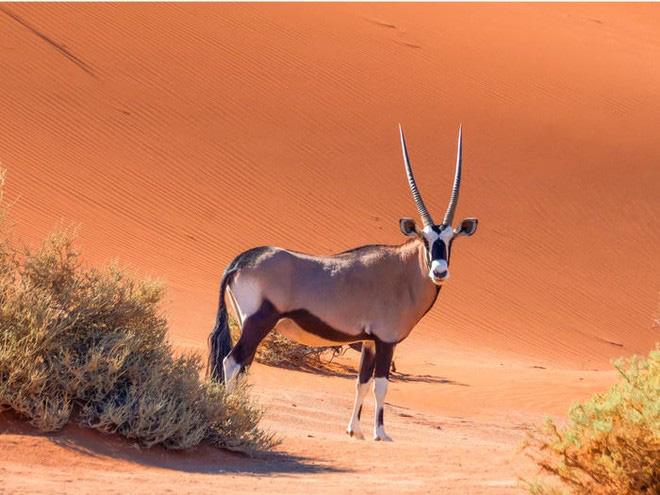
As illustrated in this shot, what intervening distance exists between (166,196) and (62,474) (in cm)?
1885

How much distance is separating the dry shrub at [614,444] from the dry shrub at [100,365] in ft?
9.29

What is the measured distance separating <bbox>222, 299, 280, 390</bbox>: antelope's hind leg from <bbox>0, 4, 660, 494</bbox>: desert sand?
866mm

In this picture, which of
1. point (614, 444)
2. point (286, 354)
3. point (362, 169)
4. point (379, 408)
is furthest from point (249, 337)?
point (362, 169)

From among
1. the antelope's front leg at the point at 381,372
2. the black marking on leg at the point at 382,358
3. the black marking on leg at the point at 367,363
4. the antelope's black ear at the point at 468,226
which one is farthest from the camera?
the antelope's black ear at the point at 468,226

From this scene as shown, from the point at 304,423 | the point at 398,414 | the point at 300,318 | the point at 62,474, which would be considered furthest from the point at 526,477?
the point at 398,414

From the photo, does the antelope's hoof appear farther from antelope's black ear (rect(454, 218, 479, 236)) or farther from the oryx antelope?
antelope's black ear (rect(454, 218, 479, 236))

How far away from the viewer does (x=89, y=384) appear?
7137mm

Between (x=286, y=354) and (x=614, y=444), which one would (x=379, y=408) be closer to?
(x=614, y=444)

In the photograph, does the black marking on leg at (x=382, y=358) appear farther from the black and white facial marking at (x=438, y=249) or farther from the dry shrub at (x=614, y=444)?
the dry shrub at (x=614, y=444)

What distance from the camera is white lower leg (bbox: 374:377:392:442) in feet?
31.8

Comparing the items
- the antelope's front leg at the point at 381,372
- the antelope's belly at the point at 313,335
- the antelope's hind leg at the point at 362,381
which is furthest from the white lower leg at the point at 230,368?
the antelope's front leg at the point at 381,372

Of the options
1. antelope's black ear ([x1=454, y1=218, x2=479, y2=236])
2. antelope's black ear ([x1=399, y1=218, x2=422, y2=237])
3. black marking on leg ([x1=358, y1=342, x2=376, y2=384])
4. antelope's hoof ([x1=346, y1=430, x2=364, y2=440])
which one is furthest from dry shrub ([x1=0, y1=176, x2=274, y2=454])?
antelope's black ear ([x1=454, y1=218, x2=479, y2=236])

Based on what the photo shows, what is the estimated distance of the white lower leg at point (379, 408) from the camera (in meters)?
9.68

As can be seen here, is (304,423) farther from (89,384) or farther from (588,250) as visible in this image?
(588,250)
